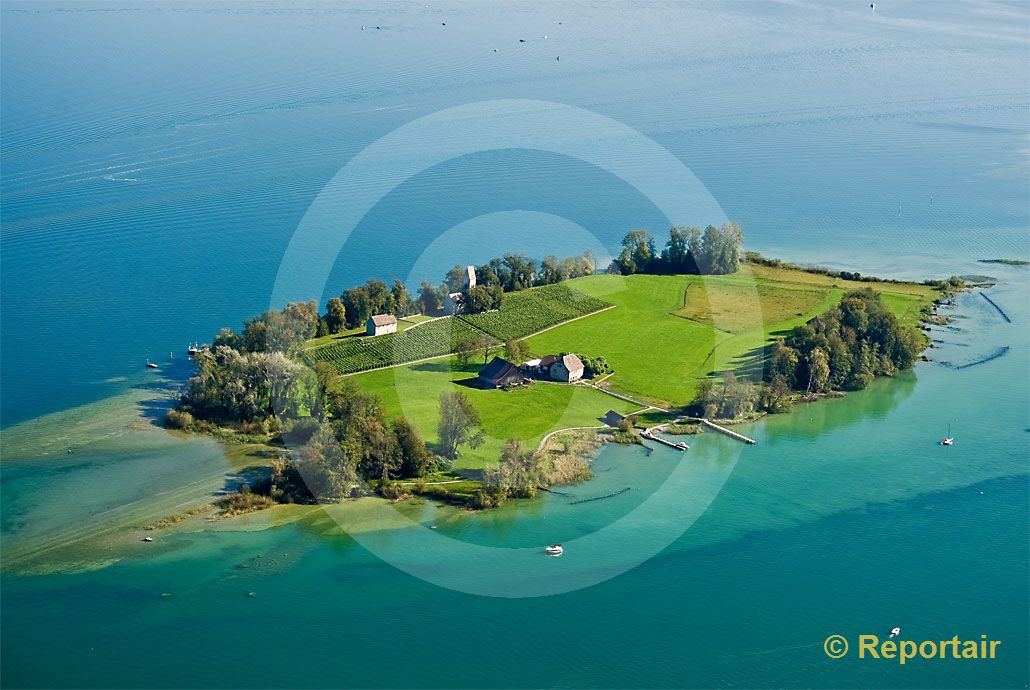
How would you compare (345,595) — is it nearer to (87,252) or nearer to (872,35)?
(87,252)

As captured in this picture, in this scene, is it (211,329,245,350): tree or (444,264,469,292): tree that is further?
(444,264,469,292): tree

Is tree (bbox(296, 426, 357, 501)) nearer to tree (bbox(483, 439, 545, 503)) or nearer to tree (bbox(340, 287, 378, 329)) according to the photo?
tree (bbox(483, 439, 545, 503))

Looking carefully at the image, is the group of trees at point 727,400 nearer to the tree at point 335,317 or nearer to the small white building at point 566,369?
the small white building at point 566,369

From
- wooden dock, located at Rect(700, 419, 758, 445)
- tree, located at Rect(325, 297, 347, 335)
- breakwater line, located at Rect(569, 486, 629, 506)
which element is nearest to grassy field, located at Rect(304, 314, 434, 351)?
tree, located at Rect(325, 297, 347, 335)

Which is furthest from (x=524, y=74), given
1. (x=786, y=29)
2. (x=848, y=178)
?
(x=786, y=29)

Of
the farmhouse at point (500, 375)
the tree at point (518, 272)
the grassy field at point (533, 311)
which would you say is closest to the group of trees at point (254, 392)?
the farmhouse at point (500, 375)

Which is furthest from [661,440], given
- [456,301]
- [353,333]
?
[353,333]
